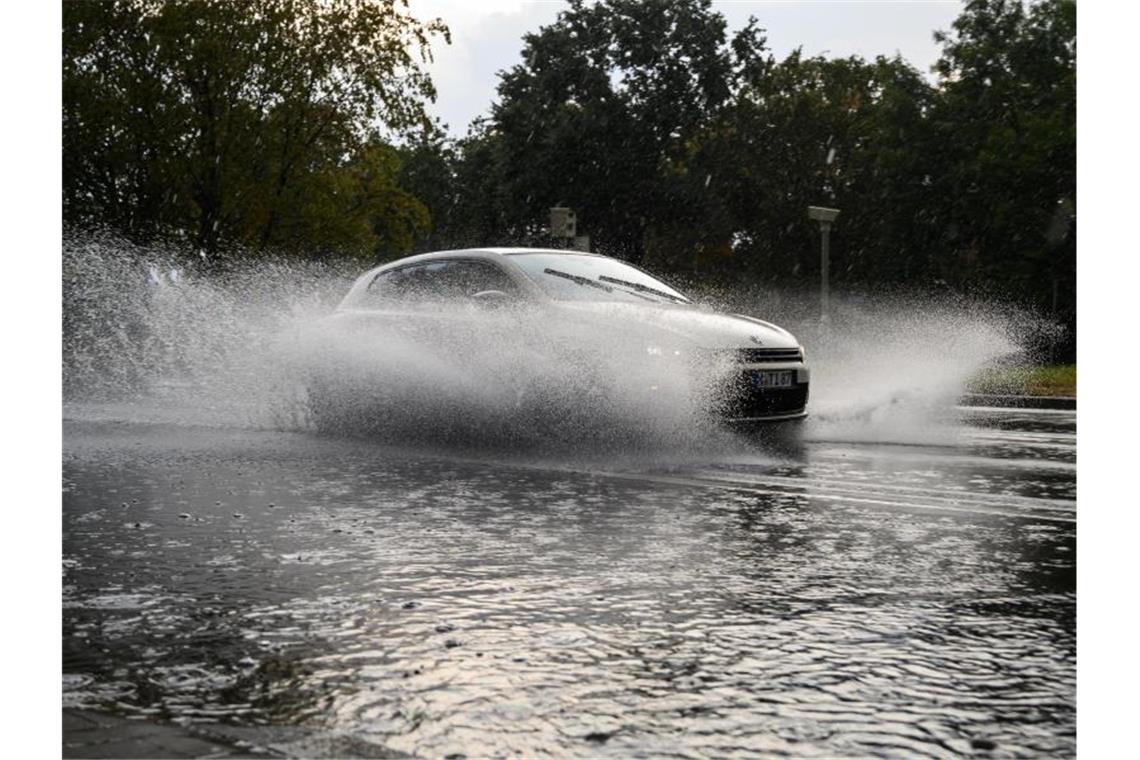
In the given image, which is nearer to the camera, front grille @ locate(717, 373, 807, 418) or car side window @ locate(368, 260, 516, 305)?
front grille @ locate(717, 373, 807, 418)

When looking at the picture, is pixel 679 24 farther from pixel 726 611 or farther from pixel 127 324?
pixel 726 611

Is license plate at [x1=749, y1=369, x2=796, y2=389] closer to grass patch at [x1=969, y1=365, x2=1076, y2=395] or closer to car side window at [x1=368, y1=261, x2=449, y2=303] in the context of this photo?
car side window at [x1=368, y1=261, x2=449, y2=303]

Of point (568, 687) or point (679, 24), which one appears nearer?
point (568, 687)

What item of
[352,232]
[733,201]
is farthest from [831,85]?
[352,232]

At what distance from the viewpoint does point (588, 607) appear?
5.78m

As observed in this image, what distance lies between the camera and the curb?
794 inches

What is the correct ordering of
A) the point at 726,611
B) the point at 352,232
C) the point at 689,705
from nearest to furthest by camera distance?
the point at 689,705 → the point at 726,611 → the point at 352,232

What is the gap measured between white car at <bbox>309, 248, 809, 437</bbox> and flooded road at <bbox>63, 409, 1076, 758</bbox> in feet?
2.71

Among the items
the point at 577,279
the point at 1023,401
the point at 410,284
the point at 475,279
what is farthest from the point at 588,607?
the point at 1023,401

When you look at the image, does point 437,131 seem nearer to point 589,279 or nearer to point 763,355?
point 589,279

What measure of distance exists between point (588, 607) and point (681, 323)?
5.64 metres

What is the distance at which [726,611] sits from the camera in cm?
572

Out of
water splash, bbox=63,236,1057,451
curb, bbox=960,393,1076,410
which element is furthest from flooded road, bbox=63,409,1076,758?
curb, bbox=960,393,1076,410

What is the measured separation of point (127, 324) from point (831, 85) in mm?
35629
